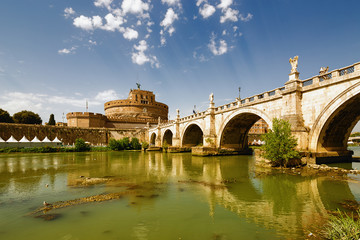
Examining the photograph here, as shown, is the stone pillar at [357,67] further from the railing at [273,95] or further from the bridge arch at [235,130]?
the bridge arch at [235,130]

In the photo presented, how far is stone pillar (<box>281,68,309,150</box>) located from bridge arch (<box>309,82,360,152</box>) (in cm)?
63

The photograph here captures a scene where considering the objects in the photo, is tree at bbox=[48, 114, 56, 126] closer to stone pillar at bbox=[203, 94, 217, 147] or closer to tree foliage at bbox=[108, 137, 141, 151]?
tree foliage at bbox=[108, 137, 141, 151]

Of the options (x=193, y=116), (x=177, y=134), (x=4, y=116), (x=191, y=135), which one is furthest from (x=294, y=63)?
(x=4, y=116)

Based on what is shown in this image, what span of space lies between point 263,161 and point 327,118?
219 inches

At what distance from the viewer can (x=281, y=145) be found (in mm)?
13320

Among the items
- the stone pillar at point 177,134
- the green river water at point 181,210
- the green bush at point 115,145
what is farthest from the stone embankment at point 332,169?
the green bush at point 115,145

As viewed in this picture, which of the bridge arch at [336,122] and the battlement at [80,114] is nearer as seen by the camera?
the bridge arch at [336,122]

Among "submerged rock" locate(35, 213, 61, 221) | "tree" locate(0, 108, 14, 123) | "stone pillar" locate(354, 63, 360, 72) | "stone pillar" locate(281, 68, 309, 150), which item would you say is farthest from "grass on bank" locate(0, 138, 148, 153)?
"stone pillar" locate(354, 63, 360, 72)

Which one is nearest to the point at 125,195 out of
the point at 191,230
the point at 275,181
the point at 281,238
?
the point at 191,230

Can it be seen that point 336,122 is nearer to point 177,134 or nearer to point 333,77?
point 333,77

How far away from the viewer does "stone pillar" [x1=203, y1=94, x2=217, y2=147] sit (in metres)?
26.9

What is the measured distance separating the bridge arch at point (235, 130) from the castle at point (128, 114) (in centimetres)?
4105

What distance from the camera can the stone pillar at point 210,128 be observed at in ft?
88.2

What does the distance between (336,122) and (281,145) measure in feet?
16.8
